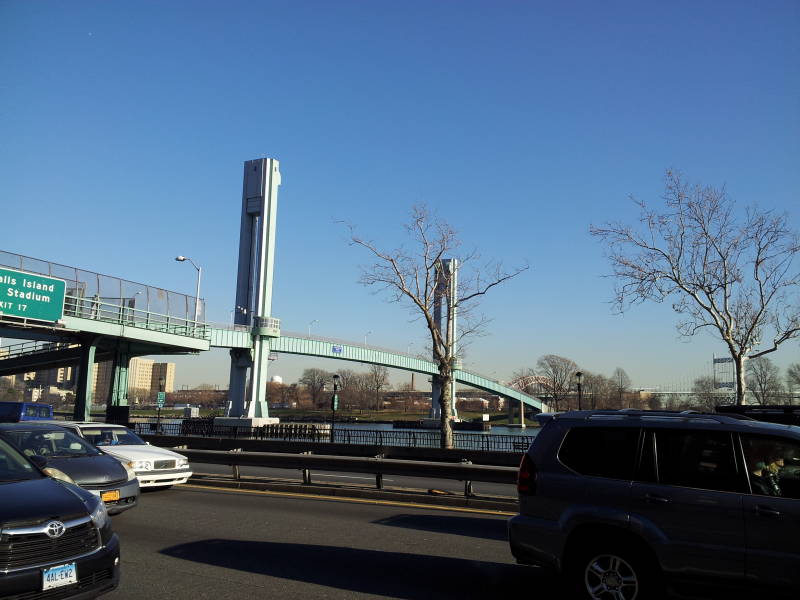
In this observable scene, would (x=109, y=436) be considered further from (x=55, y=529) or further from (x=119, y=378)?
(x=119, y=378)

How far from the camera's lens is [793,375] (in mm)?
71000

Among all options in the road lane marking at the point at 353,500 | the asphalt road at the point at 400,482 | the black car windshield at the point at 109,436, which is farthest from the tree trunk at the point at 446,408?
the black car windshield at the point at 109,436

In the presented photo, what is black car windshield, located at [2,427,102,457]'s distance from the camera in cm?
1023

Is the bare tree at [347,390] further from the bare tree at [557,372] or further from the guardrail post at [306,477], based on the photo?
the guardrail post at [306,477]

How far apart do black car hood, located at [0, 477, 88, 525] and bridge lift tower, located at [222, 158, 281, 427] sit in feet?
174

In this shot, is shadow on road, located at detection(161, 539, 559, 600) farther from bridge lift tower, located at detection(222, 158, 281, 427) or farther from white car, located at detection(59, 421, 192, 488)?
bridge lift tower, located at detection(222, 158, 281, 427)

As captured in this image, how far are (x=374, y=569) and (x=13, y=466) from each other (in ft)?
12.9

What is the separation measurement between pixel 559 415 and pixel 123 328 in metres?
32.4

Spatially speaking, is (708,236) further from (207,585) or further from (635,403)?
(635,403)

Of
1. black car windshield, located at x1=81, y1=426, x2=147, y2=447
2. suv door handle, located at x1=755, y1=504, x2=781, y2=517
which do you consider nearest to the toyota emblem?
suv door handle, located at x1=755, y1=504, x2=781, y2=517

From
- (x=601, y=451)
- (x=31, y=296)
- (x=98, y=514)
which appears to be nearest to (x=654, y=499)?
(x=601, y=451)

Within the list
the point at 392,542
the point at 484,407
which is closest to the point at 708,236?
the point at 392,542

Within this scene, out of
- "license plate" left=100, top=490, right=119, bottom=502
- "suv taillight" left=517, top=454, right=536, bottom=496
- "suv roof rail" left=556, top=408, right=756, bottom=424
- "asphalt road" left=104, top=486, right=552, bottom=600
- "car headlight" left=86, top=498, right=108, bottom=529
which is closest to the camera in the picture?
"car headlight" left=86, top=498, right=108, bottom=529

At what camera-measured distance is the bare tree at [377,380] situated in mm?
135875
